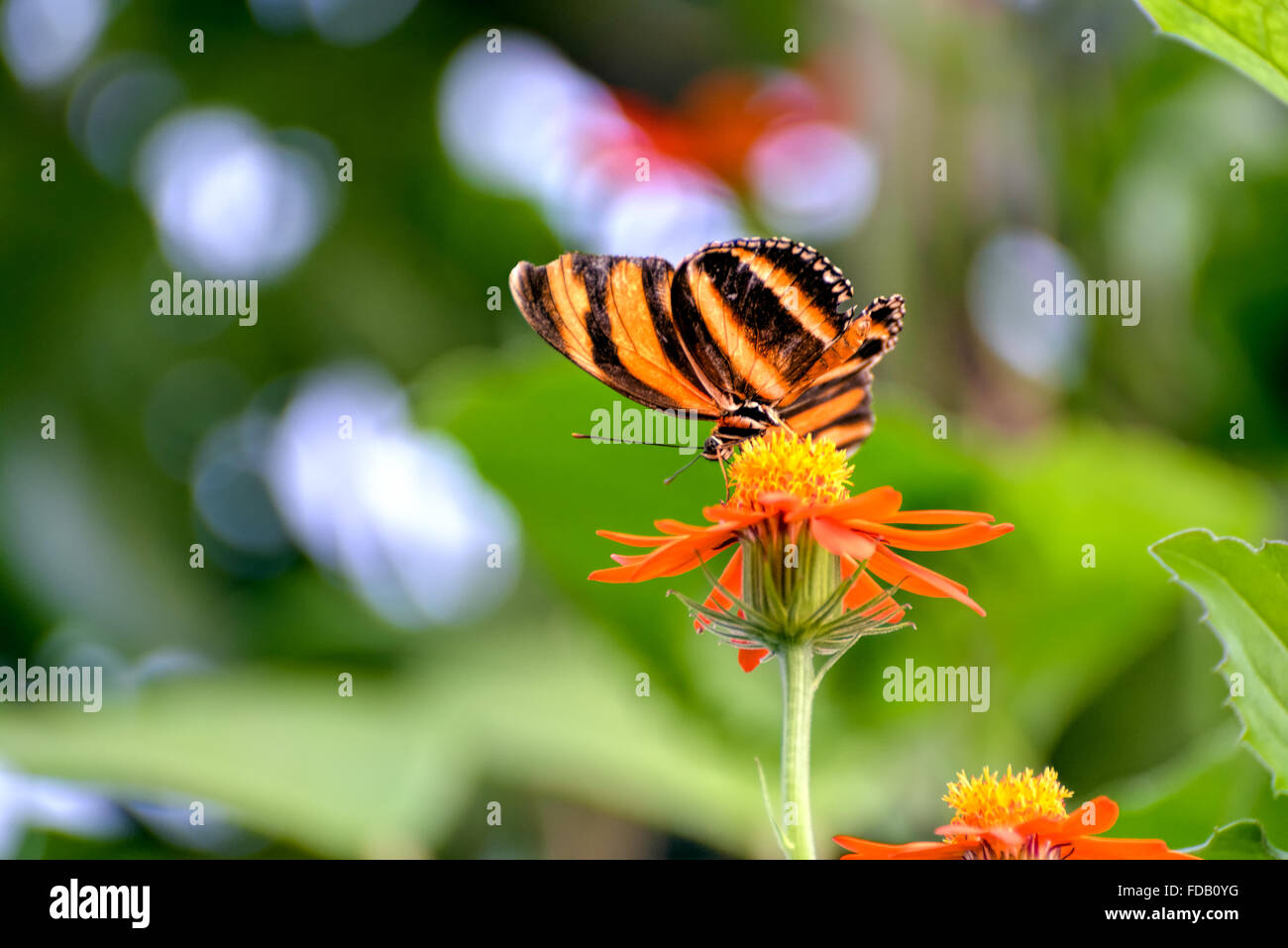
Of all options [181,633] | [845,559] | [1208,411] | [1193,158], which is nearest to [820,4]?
[1193,158]

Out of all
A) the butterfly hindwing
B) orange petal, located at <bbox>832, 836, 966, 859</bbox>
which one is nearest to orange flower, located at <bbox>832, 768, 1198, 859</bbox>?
orange petal, located at <bbox>832, 836, 966, 859</bbox>

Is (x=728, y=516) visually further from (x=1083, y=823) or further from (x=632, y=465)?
(x=632, y=465)

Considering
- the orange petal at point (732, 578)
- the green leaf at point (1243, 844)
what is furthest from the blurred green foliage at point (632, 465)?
the orange petal at point (732, 578)

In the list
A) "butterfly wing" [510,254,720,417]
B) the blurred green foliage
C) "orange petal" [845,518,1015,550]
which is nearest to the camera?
"orange petal" [845,518,1015,550]

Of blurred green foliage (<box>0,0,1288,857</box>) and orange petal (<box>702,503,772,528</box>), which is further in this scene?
blurred green foliage (<box>0,0,1288,857</box>)

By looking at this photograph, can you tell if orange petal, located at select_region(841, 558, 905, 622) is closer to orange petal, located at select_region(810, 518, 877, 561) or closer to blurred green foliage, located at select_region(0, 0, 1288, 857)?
orange petal, located at select_region(810, 518, 877, 561)
